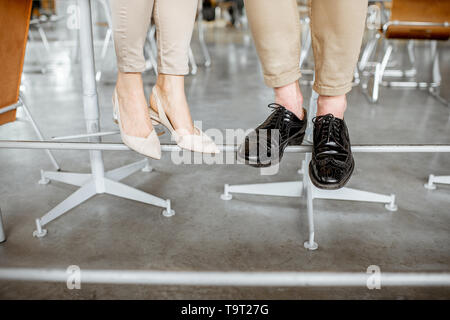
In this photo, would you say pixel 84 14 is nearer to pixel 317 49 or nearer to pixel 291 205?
pixel 317 49

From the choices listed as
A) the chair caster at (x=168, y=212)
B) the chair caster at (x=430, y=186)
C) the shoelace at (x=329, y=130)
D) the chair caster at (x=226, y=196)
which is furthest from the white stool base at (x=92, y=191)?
the chair caster at (x=430, y=186)

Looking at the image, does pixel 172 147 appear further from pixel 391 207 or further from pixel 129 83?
pixel 391 207

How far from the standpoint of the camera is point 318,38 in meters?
1.01

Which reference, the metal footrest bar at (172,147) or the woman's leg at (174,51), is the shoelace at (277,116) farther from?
the woman's leg at (174,51)

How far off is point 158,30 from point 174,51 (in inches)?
2.6

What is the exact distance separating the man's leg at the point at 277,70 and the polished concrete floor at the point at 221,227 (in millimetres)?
271

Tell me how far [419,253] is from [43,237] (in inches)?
40.9

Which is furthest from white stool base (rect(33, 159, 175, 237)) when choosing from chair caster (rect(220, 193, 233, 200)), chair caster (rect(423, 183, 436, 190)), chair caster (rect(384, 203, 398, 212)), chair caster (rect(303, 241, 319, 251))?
chair caster (rect(423, 183, 436, 190))

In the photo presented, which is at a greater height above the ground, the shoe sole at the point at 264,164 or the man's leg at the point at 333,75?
the man's leg at the point at 333,75

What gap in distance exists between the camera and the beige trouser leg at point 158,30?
3.02 ft

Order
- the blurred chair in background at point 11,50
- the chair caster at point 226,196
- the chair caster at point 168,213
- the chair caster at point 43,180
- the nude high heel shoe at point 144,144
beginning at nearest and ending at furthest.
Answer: the nude high heel shoe at point 144,144
the blurred chair in background at point 11,50
the chair caster at point 168,213
the chair caster at point 226,196
the chair caster at point 43,180

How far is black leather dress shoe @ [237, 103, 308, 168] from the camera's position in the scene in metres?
1.00

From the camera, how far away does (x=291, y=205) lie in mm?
1333

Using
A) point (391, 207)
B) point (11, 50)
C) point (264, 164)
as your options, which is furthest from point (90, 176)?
point (391, 207)
